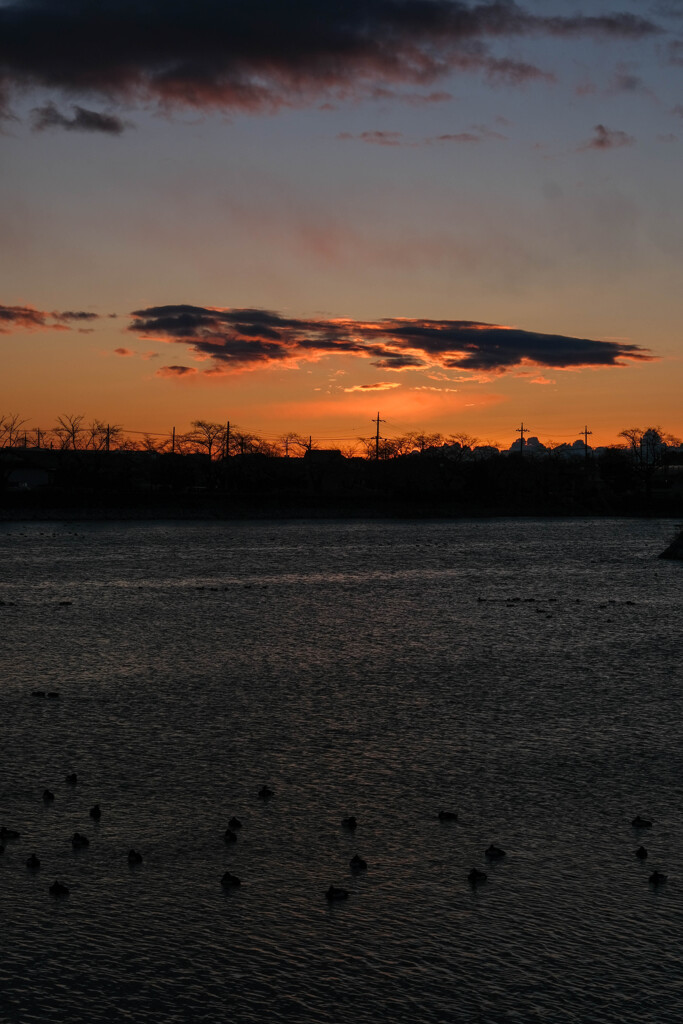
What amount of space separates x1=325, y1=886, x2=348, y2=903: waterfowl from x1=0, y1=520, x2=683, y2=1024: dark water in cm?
9

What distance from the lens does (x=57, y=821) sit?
12133 mm

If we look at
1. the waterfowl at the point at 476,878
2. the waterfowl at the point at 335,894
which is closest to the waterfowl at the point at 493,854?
the waterfowl at the point at 476,878

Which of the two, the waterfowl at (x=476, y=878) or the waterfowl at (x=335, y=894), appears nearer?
the waterfowl at (x=335, y=894)

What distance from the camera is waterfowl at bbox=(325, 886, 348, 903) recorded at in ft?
32.9

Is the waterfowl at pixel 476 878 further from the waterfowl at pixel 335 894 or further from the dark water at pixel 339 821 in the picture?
the waterfowl at pixel 335 894

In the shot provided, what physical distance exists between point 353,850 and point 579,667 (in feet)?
43.7

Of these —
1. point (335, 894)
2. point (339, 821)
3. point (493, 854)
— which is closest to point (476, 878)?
point (493, 854)

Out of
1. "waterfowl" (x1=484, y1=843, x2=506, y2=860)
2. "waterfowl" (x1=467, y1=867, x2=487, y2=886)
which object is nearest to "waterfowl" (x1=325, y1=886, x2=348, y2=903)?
"waterfowl" (x1=467, y1=867, x2=487, y2=886)

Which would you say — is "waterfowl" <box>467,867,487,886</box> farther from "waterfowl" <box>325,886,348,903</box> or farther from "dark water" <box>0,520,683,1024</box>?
"waterfowl" <box>325,886,348,903</box>

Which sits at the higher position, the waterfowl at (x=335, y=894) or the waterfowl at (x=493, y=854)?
the waterfowl at (x=493, y=854)

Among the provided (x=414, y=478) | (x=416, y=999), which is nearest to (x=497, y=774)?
(x=416, y=999)

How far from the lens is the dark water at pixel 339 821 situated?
8.46 m

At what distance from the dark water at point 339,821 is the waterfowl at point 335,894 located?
9 cm

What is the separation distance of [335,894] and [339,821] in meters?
2.24
